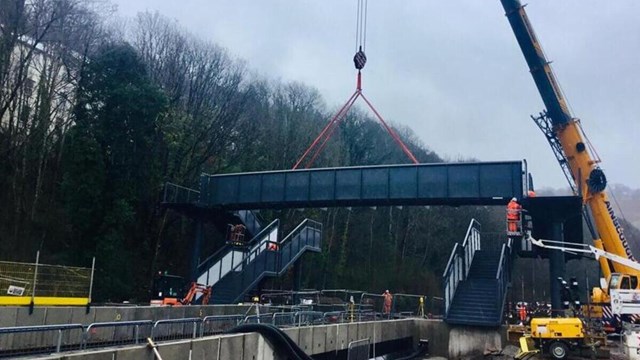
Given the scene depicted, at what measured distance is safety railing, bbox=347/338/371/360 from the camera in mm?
20594

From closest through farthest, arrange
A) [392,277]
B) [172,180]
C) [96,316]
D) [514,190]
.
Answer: [96,316] < [514,190] < [172,180] < [392,277]

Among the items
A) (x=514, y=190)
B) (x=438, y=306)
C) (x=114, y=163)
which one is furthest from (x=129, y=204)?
(x=514, y=190)

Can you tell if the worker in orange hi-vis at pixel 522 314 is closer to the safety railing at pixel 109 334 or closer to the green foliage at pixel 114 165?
the safety railing at pixel 109 334

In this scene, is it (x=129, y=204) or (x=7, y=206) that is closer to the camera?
(x=7, y=206)

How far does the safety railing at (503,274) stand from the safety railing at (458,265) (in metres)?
1.75

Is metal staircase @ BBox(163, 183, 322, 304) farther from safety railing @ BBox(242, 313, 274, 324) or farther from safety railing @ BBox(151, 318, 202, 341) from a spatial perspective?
safety railing @ BBox(151, 318, 202, 341)

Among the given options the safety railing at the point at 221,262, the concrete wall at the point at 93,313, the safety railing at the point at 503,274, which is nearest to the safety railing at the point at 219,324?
the concrete wall at the point at 93,313

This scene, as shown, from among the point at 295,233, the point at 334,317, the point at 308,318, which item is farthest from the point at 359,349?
the point at 295,233

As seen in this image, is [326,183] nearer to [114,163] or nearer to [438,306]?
[438,306]

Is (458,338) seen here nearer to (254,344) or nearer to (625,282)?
(625,282)

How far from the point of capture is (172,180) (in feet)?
135

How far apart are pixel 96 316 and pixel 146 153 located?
20.7 m

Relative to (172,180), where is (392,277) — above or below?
below

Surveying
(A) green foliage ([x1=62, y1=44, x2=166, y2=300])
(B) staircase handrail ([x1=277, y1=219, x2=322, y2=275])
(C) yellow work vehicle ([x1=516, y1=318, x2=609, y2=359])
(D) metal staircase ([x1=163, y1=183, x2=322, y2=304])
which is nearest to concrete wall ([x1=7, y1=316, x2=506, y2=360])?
(C) yellow work vehicle ([x1=516, y1=318, x2=609, y2=359])
